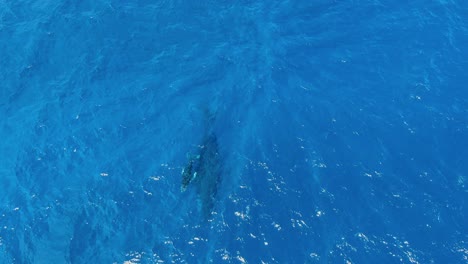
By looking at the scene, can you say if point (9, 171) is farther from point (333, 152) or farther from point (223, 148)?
point (333, 152)

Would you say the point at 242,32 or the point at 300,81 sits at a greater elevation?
the point at 242,32

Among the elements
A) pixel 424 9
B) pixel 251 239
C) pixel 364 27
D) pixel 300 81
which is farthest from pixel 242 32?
pixel 251 239

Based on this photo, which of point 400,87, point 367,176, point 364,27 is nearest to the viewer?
point 367,176

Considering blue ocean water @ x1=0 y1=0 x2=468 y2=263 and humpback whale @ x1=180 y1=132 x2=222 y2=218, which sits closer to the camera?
blue ocean water @ x1=0 y1=0 x2=468 y2=263

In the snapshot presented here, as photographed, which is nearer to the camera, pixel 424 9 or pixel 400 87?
pixel 400 87

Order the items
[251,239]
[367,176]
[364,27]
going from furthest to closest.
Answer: [364,27]
[367,176]
[251,239]

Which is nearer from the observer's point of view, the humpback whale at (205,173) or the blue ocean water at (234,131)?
the blue ocean water at (234,131)
